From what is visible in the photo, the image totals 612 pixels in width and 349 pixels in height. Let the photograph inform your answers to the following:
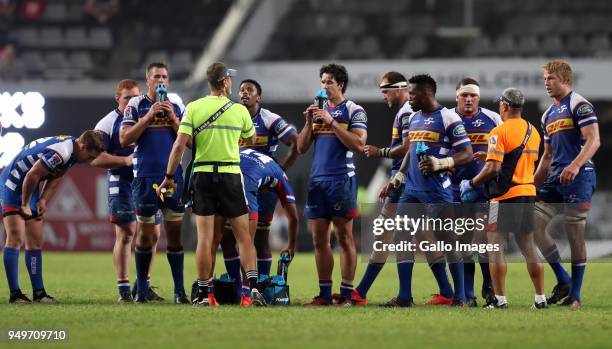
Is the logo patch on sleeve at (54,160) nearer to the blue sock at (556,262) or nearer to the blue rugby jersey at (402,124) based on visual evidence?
the blue rugby jersey at (402,124)

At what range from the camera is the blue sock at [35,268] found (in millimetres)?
10977

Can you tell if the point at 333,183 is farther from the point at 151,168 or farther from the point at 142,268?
the point at 142,268

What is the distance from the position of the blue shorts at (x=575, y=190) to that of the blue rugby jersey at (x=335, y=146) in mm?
2008

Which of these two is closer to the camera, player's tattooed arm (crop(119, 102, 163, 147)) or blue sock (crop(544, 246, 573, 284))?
player's tattooed arm (crop(119, 102, 163, 147))

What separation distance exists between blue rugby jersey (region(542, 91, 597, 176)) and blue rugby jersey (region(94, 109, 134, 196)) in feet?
14.4

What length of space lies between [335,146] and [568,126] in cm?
232

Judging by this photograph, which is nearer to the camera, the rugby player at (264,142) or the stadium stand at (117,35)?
the rugby player at (264,142)

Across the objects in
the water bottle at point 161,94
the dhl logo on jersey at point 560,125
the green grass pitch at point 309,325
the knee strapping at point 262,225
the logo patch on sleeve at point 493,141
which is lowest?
the green grass pitch at point 309,325

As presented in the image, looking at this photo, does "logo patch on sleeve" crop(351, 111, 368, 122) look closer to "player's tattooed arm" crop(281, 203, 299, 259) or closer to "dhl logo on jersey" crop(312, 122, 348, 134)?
"dhl logo on jersey" crop(312, 122, 348, 134)

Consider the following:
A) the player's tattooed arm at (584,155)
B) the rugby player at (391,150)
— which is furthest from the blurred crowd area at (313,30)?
the player's tattooed arm at (584,155)

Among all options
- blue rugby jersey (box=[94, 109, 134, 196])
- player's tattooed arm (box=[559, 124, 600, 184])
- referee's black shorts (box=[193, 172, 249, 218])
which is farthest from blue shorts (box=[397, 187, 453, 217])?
blue rugby jersey (box=[94, 109, 134, 196])

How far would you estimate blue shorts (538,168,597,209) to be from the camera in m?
10.7

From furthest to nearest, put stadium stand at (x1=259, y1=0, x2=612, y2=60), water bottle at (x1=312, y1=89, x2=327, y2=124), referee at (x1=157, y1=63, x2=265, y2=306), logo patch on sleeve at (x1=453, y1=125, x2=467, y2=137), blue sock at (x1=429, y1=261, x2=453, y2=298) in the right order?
stadium stand at (x1=259, y1=0, x2=612, y2=60)
blue sock at (x1=429, y1=261, x2=453, y2=298)
water bottle at (x1=312, y1=89, x2=327, y2=124)
logo patch on sleeve at (x1=453, y1=125, x2=467, y2=137)
referee at (x1=157, y1=63, x2=265, y2=306)

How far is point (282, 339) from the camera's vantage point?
745cm
